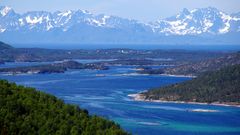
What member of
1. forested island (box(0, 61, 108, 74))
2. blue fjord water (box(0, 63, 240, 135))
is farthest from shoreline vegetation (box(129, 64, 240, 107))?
forested island (box(0, 61, 108, 74))

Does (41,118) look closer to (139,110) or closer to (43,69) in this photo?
(139,110)

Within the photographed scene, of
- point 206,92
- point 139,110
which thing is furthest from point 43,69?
point 139,110

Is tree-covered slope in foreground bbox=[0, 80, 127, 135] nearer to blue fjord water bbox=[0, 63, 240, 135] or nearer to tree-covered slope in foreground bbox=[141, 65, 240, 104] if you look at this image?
blue fjord water bbox=[0, 63, 240, 135]

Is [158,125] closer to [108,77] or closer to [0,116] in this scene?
[0,116]

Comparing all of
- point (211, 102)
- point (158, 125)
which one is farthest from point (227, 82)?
point (158, 125)

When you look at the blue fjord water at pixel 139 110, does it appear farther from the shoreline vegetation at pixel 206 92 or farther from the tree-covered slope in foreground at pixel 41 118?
the tree-covered slope in foreground at pixel 41 118

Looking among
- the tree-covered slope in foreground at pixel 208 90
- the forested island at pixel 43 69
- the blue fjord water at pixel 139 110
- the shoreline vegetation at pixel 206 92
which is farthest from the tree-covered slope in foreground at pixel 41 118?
the forested island at pixel 43 69
